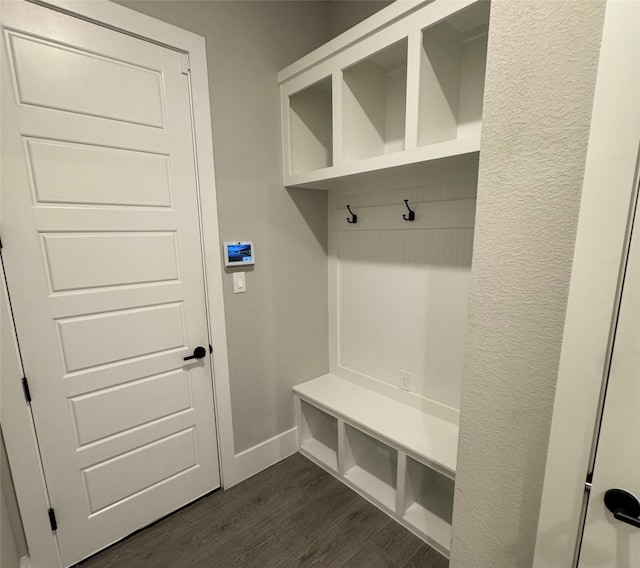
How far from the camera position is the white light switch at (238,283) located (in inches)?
76.9

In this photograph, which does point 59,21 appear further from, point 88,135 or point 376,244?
point 376,244

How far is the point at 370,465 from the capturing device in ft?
7.06

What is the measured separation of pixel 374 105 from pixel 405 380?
1685mm

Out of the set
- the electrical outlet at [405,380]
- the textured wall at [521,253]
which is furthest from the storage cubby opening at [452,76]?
the electrical outlet at [405,380]

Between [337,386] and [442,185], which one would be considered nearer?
[442,185]

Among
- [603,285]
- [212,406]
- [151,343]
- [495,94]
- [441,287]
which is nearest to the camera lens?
[603,285]

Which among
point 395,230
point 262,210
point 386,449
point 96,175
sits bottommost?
point 386,449

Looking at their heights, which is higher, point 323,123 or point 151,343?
point 323,123

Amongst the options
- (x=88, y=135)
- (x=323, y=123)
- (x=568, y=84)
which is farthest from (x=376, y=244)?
(x=88, y=135)

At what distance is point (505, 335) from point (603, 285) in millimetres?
261

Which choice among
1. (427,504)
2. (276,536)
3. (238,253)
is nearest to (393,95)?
(238,253)

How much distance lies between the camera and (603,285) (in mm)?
696

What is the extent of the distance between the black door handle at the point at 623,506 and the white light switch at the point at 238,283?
1754 millimetres

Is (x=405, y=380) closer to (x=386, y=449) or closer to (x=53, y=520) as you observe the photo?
(x=386, y=449)
